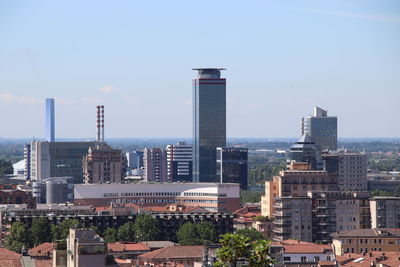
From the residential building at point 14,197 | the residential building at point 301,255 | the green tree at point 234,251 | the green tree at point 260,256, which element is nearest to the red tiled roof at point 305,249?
the residential building at point 301,255

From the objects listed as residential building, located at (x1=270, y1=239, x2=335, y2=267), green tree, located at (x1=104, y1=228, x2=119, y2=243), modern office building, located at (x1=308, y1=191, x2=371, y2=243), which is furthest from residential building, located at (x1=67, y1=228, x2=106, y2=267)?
modern office building, located at (x1=308, y1=191, x2=371, y2=243)

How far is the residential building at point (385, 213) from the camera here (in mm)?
146625

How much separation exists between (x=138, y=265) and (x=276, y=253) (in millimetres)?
10834

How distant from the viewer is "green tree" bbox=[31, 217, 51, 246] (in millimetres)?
134375

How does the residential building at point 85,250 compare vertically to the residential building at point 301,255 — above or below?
above

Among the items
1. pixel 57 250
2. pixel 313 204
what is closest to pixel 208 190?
pixel 313 204

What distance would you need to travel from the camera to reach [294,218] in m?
146

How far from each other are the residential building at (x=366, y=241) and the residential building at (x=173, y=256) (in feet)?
61.1

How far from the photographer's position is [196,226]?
139125 mm

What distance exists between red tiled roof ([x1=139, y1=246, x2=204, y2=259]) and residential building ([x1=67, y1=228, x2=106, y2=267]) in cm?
3764

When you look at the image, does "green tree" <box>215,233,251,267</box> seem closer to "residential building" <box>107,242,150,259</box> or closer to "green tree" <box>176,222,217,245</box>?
"residential building" <box>107,242,150,259</box>

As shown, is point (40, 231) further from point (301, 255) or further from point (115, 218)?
point (301, 255)

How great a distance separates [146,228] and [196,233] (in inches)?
199

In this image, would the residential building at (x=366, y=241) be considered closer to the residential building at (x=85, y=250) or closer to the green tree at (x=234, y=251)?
the residential building at (x=85, y=250)
